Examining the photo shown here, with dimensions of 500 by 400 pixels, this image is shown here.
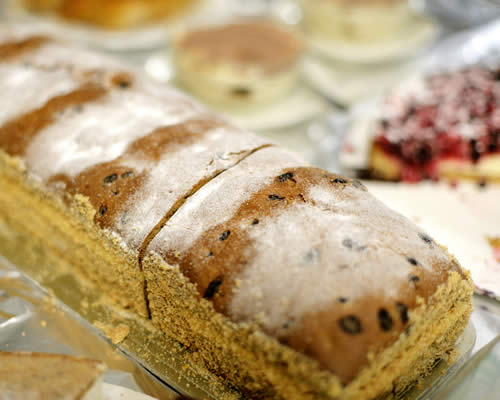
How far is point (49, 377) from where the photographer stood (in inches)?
51.1

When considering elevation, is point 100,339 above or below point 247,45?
below

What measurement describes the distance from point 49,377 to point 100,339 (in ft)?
0.86

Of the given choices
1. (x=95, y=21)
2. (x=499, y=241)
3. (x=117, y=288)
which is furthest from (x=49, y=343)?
(x=95, y=21)

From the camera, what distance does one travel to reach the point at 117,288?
5.47 ft

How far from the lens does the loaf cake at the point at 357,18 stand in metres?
3.12

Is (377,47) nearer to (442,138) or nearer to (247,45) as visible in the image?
(247,45)

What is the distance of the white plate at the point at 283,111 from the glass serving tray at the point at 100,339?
1.27 meters

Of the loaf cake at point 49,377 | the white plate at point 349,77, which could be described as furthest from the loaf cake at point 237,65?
the loaf cake at point 49,377

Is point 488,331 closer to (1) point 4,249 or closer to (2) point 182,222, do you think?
(2) point 182,222

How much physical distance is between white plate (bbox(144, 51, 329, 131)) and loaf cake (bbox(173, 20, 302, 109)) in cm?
4

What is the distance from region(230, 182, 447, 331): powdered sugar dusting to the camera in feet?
4.01

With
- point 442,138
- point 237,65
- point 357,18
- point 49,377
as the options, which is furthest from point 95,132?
point 357,18

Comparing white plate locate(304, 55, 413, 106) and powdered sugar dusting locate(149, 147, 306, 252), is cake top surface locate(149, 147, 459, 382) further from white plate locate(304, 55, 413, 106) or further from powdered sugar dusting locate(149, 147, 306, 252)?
white plate locate(304, 55, 413, 106)

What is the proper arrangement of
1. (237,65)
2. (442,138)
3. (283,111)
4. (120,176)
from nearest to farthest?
(120,176), (442,138), (237,65), (283,111)
